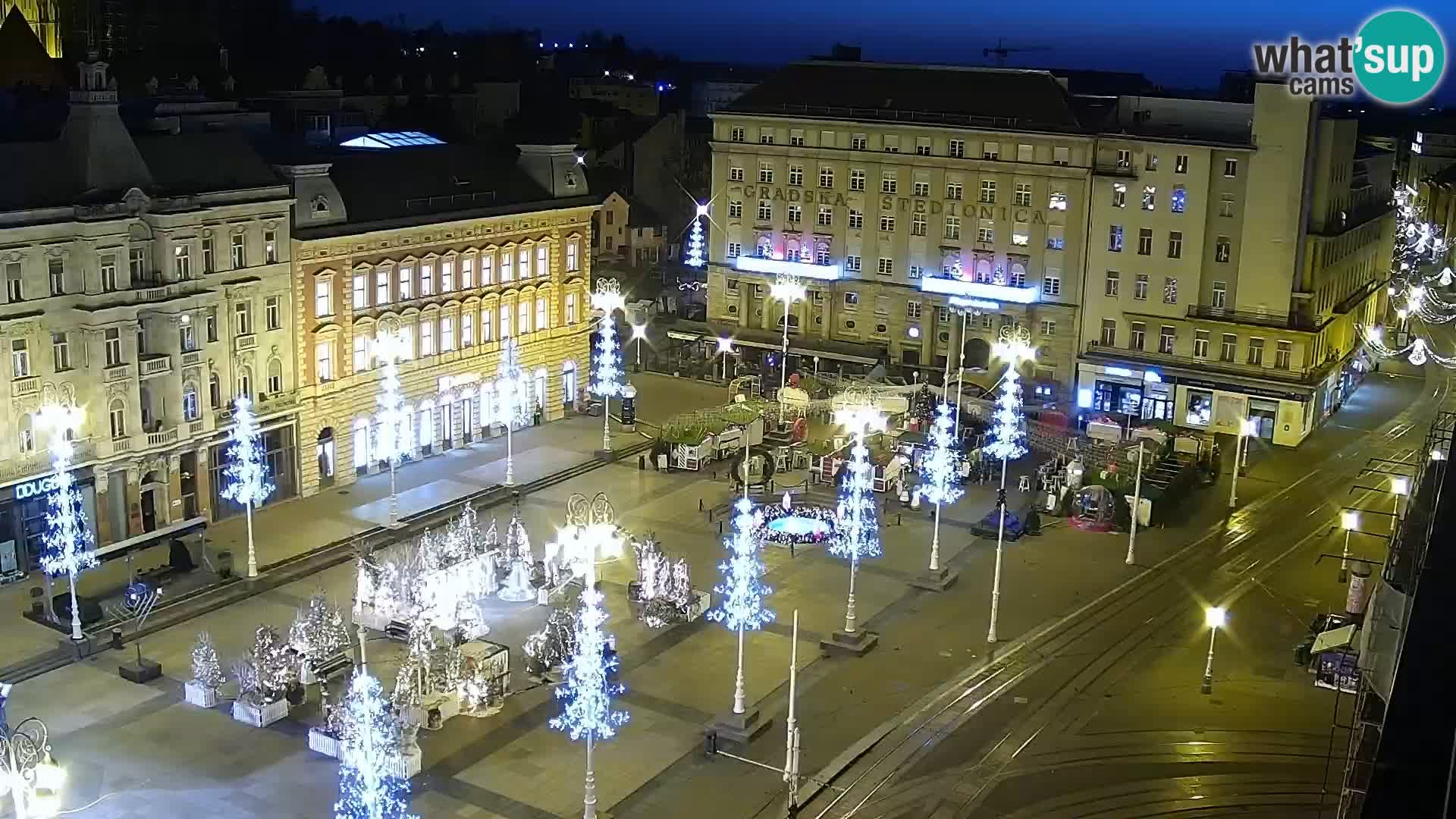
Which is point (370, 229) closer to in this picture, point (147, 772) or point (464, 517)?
point (464, 517)

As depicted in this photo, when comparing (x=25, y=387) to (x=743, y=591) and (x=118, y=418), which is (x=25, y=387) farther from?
(x=743, y=591)

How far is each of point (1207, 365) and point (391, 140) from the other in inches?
1807

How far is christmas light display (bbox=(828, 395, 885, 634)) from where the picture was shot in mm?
50688

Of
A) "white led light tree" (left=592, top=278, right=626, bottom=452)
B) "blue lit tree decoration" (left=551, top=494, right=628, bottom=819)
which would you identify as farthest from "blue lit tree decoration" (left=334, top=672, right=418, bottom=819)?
"white led light tree" (left=592, top=278, right=626, bottom=452)

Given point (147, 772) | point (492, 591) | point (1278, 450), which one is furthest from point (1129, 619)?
point (147, 772)

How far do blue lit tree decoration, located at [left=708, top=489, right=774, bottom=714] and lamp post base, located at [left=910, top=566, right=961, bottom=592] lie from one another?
229 inches

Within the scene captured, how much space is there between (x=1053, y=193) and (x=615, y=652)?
1787 inches

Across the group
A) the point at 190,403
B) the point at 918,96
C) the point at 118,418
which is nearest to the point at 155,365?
the point at 118,418

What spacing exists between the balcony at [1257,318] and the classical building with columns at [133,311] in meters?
47.7

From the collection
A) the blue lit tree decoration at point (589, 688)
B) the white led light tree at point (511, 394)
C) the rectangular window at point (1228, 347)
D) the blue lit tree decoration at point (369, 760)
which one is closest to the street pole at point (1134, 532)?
the rectangular window at point (1228, 347)

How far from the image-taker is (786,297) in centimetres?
8056

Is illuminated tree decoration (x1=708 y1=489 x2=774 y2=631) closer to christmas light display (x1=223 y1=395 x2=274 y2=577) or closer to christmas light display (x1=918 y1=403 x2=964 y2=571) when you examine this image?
christmas light display (x1=918 y1=403 x2=964 y2=571)

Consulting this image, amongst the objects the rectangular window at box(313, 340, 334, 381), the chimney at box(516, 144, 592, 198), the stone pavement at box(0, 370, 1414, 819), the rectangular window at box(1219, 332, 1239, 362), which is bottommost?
the stone pavement at box(0, 370, 1414, 819)

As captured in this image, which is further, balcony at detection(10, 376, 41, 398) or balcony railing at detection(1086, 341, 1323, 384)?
balcony railing at detection(1086, 341, 1323, 384)
